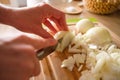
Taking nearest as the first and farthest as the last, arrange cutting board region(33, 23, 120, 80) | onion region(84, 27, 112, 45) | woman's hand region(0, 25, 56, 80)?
woman's hand region(0, 25, 56, 80) < cutting board region(33, 23, 120, 80) < onion region(84, 27, 112, 45)

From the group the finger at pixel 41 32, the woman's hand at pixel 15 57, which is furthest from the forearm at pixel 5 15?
the woman's hand at pixel 15 57

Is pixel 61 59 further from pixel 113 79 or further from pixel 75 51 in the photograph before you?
pixel 113 79

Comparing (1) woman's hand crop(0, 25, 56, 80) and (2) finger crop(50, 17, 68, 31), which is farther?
(2) finger crop(50, 17, 68, 31)

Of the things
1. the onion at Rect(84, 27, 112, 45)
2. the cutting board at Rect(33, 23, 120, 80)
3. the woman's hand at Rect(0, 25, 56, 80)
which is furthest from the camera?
the onion at Rect(84, 27, 112, 45)

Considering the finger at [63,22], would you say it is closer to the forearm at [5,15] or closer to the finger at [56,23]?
the finger at [56,23]

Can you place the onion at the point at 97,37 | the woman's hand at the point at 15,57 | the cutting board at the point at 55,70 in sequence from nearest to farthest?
the woman's hand at the point at 15,57
the cutting board at the point at 55,70
the onion at the point at 97,37

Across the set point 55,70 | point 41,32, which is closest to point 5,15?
point 41,32

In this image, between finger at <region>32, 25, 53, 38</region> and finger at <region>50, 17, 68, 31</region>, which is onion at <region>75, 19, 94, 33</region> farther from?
finger at <region>32, 25, 53, 38</region>

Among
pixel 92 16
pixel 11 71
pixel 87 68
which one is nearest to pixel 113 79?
pixel 87 68

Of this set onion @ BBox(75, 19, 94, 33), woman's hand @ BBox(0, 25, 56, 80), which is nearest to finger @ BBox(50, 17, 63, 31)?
onion @ BBox(75, 19, 94, 33)
